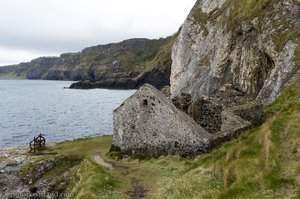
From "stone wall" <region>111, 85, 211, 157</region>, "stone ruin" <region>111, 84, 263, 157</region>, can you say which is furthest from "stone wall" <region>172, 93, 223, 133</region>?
"stone wall" <region>111, 85, 211, 157</region>

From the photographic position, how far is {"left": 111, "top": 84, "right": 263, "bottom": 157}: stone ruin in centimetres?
3127

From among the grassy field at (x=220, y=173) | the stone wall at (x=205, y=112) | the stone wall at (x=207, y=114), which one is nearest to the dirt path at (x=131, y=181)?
the grassy field at (x=220, y=173)

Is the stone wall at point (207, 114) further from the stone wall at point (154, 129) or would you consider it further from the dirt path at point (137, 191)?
the dirt path at point (137, 191)

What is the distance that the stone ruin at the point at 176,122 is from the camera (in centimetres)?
3127

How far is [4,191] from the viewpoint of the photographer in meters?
35.1

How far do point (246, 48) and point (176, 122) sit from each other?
36044 millimetres

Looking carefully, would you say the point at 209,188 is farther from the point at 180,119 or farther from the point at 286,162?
the point at 180,119

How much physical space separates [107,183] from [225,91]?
20130 millimetres

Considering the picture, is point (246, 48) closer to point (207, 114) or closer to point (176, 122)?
point (207, 114)

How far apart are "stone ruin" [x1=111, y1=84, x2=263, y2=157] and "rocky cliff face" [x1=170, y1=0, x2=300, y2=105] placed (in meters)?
12.4

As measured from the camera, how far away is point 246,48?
6406cm

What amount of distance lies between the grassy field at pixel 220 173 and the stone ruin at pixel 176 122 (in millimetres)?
1345

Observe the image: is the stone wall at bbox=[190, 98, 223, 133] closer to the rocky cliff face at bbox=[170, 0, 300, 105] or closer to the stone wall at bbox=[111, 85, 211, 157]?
the stone wall at bbox=[111, 85, 211, 157]

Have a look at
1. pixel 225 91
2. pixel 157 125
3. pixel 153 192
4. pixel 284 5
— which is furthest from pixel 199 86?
pixel 153 192
